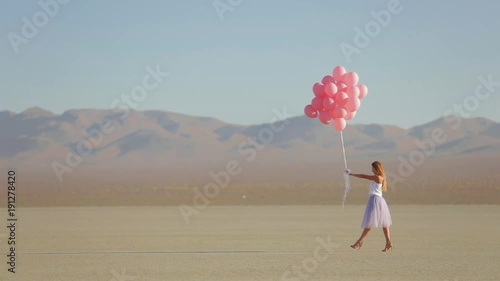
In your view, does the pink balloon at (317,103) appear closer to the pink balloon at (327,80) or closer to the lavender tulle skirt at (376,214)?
the pink balloon at (327,80)

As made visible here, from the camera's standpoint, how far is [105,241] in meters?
22.7

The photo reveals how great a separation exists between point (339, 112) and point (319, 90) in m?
0.58

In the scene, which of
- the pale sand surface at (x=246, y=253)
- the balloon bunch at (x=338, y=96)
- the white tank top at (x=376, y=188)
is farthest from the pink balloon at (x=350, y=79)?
the pale sand surface at (x=246, y=253)

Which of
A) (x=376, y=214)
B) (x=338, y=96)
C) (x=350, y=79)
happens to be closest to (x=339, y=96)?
(x=338, y=96)

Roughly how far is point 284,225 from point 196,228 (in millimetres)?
3010

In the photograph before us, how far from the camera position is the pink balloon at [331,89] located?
57.4 feet

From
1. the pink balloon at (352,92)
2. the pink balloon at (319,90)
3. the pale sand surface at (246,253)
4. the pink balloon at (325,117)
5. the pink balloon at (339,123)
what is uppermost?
the pink balloon at (319,90)

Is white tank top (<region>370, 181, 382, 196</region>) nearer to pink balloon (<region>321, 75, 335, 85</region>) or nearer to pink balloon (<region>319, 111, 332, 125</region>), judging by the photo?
pink balloon (<region>319, 111, 332, 125</region>)

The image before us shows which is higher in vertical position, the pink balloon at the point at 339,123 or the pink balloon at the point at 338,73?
the pink balloon at the point at 338,73

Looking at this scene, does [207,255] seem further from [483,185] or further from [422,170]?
[422,170]

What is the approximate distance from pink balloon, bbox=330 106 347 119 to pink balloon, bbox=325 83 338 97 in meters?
0.30

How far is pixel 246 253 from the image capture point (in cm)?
1825

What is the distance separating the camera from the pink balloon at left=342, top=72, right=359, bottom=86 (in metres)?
17.6

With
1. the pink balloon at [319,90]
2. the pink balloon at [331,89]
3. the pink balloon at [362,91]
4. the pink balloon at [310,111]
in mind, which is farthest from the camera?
the pink balloon at [310,111]
